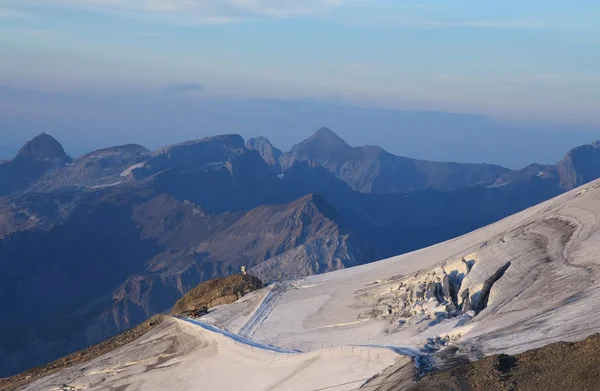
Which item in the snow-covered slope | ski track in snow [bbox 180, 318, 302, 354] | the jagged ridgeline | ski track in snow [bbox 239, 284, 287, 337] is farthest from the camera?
the jagged ridgeline

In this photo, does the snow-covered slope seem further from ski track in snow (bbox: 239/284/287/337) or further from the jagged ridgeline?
the jagged ridgeline

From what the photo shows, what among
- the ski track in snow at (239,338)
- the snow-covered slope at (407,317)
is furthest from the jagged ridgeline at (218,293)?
the ski track in snow at (239,338)

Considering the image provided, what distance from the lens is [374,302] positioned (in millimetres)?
43094

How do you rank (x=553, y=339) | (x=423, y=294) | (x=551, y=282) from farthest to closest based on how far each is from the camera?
(x=423, y=294) → (x=551, y=282) → (x=553, y=339)

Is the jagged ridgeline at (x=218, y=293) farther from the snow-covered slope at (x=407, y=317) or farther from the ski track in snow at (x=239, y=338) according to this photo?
the ski track in snow at (x=239, y=338)

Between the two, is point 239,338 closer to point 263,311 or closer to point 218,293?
point 263,311

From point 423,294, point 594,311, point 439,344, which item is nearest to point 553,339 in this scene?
point 594,311

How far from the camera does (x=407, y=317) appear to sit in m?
38.4

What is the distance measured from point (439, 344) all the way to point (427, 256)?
16.7 m

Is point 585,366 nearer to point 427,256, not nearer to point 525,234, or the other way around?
point 525,234

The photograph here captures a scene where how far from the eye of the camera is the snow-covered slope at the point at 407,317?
32.6m

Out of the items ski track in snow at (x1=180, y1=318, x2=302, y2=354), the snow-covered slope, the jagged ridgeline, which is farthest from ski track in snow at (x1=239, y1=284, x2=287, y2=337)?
the jagged ridgeline

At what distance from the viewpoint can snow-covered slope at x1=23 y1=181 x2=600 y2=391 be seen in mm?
32625

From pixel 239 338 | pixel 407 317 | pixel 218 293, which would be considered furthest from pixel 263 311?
pixel 407 317
